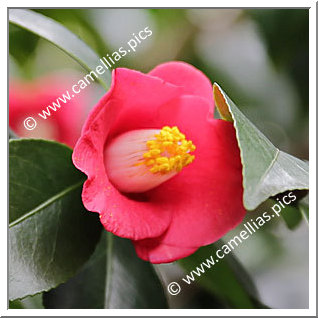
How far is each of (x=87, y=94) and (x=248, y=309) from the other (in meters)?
0.52

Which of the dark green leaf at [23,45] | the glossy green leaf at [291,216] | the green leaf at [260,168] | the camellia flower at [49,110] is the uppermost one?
the dark green leaf at [23,45]

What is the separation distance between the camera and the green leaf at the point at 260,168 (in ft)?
1.71

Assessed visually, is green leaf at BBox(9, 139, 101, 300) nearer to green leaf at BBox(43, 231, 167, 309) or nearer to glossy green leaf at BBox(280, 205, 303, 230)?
green leaf at BBox(43, 231, 167, 309)

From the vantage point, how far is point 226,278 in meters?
0.96

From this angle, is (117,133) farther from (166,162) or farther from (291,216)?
(291,216)

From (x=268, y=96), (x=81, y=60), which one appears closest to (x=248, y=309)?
(x=81, y=60)

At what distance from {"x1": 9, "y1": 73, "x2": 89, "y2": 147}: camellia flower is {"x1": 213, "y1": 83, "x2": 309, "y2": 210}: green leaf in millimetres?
516

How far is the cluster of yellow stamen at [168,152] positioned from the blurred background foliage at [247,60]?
519 mm

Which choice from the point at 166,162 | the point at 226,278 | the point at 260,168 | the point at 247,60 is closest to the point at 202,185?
the point at 166,162

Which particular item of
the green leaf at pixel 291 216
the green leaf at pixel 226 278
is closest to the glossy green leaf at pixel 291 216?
the green leaf at pixel 291 216

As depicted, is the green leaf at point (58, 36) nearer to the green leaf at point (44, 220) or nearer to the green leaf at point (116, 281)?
the green leaf at point (44, 220)

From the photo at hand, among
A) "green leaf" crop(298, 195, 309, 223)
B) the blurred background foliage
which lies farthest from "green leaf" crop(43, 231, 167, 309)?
the blurred background foliage

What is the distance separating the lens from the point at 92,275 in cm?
85

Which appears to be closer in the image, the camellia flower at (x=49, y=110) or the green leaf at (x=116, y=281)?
the green leaf at (x=116, y=281)
